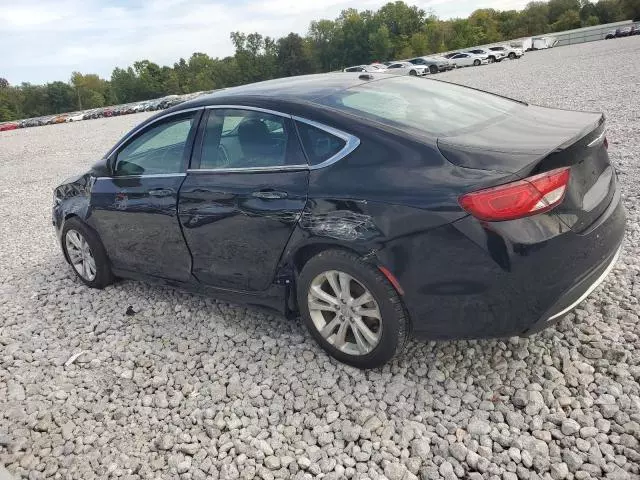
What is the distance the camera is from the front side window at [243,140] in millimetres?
3316

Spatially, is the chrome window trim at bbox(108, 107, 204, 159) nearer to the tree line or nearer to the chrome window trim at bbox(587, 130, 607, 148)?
the chrome window trim at bbox(587, 130, 607, 148)

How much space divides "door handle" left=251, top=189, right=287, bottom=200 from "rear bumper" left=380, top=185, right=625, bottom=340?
2.63 feet

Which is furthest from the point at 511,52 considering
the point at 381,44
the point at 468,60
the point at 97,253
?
the point at 381,44

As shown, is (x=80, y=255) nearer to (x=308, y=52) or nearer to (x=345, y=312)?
(x=345, y=312)

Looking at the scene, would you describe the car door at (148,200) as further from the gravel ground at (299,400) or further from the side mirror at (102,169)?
the gravel ground at (299,400)

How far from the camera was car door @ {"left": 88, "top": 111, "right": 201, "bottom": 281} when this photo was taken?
12.7ft

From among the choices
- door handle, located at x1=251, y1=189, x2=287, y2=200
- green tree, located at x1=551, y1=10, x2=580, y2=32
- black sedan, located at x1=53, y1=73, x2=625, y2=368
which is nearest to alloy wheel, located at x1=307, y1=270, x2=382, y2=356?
black sedan, located at x1=53, y1=73, x2=625, y2=368

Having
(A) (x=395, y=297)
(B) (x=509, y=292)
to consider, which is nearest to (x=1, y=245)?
(A) (x=395, y=297)

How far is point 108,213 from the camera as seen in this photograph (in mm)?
4480

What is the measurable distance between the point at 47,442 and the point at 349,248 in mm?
2075

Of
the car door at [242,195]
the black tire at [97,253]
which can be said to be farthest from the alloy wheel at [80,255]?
the car door at [242,195]

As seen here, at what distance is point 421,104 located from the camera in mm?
3430

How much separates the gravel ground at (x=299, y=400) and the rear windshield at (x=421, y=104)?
1362 mm

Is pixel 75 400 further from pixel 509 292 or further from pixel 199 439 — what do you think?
pixel 509 292
